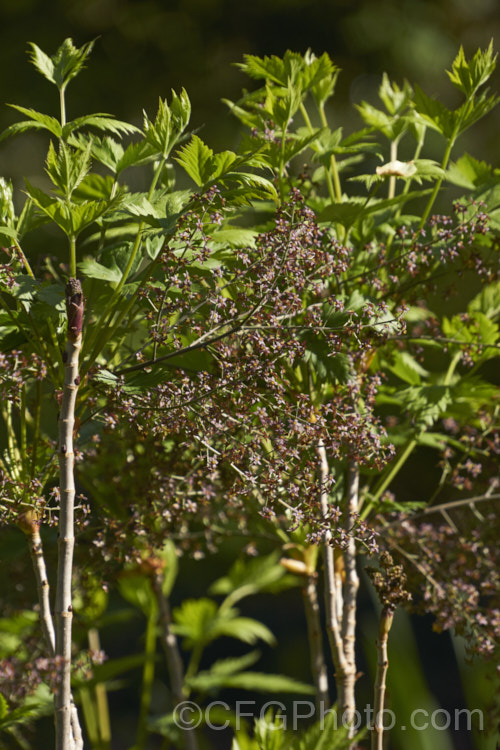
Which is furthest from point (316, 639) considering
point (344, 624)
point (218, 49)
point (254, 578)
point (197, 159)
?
point (218, 49)

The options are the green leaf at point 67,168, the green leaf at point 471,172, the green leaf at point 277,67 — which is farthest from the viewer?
the green leaf at point 471,172

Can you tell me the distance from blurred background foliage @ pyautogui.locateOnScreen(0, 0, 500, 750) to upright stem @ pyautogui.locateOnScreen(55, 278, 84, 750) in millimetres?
2845

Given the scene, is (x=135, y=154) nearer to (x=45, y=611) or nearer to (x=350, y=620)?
(x=45, y=611)

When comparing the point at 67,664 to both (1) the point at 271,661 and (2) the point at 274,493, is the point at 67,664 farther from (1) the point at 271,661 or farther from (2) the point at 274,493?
(1) the point at 271,661

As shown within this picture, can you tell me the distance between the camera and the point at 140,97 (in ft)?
12.7

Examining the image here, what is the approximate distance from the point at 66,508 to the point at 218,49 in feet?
12.4

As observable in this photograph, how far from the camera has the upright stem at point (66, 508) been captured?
2.41 ft

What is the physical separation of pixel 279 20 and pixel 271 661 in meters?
3.15

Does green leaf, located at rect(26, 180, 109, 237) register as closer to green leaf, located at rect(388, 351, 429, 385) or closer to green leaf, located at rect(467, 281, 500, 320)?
green leaf, located at rect(388, 351, 429, 385)

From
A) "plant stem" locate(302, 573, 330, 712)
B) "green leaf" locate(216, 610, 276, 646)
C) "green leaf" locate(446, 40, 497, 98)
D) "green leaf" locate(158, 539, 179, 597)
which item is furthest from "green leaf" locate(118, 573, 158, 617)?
"green leaf" locate(446, 40, 497, 98)

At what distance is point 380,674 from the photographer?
0.88 m

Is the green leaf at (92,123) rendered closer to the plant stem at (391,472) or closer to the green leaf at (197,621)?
the plant stem at (391,472)

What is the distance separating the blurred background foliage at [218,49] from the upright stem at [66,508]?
2845mm

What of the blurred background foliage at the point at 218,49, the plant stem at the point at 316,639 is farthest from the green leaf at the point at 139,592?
the blurred background foliage at the point at 218,49
